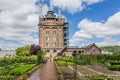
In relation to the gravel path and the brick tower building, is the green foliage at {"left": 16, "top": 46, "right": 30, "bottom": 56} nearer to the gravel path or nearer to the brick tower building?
the brick tower building

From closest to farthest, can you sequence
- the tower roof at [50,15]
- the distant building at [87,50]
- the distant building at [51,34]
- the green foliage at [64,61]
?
the green foliage at [64,61] → the distant building at [87,50] → the distant building at [51,34] → the tower roof at [50,15]

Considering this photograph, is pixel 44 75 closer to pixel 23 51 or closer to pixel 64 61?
pixel 64 61

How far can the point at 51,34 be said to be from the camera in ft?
292

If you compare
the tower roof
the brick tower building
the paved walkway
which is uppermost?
the tower roof

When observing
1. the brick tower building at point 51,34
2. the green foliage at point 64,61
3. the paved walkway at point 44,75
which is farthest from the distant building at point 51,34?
the paved walkway at point 44,75

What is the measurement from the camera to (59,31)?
A: 89.1 meters

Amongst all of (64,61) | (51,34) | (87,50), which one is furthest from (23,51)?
(64,61)

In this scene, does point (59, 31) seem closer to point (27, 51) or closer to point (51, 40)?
point (51, 40)

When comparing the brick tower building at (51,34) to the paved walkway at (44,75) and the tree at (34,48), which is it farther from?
the paved walkway at (44,75)

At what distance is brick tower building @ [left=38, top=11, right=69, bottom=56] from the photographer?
290ft

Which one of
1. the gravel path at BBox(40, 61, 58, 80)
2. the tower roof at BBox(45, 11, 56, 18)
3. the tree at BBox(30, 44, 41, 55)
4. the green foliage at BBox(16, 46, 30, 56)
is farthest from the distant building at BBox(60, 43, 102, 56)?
the gravel path at BBox(40, 61, 58, 80)

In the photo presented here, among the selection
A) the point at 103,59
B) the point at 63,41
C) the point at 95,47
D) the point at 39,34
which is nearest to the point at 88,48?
the point at 95,47

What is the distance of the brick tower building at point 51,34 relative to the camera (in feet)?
290

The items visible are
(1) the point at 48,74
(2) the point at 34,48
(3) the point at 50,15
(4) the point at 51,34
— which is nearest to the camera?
(1) the point at 48,74
